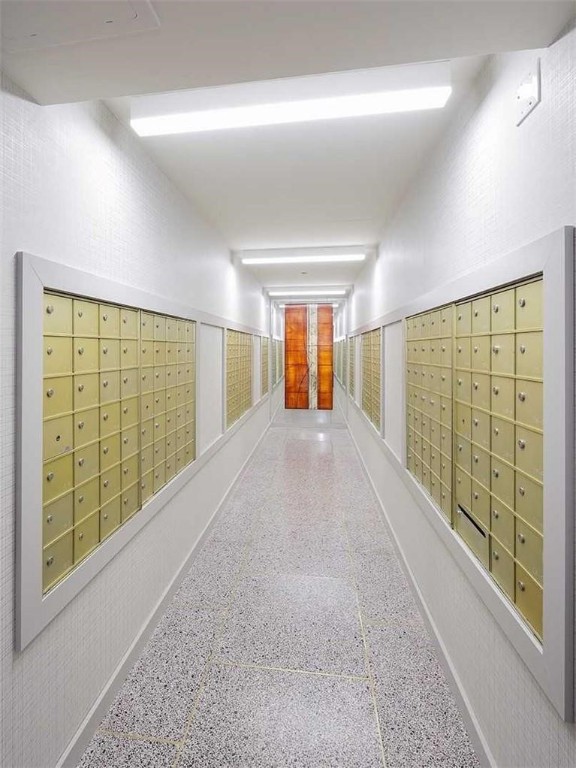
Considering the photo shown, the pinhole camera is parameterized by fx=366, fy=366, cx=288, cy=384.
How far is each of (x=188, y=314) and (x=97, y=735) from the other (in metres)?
1.95

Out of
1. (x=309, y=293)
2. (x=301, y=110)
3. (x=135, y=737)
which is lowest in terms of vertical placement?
(x=135, y=737)

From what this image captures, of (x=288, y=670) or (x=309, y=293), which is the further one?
(x=309, y=293)

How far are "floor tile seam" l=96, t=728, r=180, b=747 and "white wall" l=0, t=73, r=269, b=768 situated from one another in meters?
0.12

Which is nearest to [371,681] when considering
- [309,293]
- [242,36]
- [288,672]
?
[288,672]

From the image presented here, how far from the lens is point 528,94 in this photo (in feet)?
3.11

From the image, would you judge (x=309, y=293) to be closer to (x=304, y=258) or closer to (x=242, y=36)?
(x=304, y=258)

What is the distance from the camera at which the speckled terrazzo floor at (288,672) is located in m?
1.25

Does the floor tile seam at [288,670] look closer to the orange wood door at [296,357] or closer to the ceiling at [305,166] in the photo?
the ceiling at [305,166]

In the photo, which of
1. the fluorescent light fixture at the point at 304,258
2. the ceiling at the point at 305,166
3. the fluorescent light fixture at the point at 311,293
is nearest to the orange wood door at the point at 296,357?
the fluorescent light fixture at the point at 311,293

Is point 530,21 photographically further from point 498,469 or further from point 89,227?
point 89,227

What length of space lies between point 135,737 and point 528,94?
2.34 metres

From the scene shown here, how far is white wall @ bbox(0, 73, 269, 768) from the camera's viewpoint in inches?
38.6

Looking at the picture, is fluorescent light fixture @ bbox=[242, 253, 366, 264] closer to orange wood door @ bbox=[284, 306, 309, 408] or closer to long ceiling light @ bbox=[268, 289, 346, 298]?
long ceiling light @ bbox=[268, 289, 346, 298]

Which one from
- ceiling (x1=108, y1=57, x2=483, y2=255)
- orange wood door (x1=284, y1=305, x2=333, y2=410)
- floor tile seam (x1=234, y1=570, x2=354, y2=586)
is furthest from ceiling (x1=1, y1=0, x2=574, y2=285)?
orange wood door (x1=284, y1=305, x2=333, y2=410)
